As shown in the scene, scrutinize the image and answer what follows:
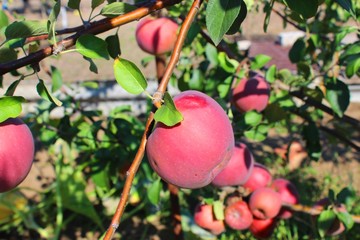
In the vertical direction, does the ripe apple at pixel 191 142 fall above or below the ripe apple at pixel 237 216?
above

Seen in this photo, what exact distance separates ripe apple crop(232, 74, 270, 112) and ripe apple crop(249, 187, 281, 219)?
25 cm

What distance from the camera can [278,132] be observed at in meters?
3.02

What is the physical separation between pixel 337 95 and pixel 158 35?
631 millimetres

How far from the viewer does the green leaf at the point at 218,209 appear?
130 cm

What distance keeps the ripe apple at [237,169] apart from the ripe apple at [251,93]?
14 centimetres

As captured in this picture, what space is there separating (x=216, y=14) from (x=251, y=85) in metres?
0.64

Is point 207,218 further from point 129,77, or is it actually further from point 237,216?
point 129,77

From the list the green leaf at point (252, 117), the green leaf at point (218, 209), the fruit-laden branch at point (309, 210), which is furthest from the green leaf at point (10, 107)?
the fruit-laden branch at point (309, 210)

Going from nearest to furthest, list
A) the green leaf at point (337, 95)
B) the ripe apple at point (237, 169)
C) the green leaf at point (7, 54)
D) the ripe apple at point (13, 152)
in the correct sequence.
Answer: the ripe apple at point (13, 152) → the green leaf at point (7, 54) → the ripe apple at point (237, 169) → the green leaf at point (337, 95)

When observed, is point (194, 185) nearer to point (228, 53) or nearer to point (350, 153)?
point (228, 53)

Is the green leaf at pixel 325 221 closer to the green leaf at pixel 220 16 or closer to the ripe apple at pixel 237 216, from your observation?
the ripe apple at pixel 237 216

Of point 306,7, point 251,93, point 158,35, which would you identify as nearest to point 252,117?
point 251,93

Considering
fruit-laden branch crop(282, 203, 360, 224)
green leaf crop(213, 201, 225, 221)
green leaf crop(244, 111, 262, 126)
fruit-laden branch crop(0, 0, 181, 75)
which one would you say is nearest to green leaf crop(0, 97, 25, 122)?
fruit-laden branch crop(0, 0, 181, 75)

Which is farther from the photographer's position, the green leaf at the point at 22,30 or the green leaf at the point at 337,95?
the green leaf at the point at 337,95
